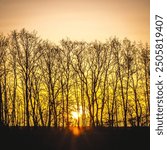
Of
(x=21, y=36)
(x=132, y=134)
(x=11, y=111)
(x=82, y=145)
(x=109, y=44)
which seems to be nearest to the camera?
(x=82, y=145)

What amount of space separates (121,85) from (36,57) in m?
7.67

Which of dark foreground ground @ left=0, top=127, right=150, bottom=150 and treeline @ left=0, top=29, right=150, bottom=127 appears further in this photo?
treeline @ left=0, top=29, right=150, bottom=127

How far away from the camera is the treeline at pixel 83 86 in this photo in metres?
31.9

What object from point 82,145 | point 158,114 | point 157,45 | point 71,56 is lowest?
point 82,145

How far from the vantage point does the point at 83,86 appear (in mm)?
33156

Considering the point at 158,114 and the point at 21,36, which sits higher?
the point at 21,36

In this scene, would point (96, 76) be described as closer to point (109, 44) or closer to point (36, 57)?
point (109, 44)

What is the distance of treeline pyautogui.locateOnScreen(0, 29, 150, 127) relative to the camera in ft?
105

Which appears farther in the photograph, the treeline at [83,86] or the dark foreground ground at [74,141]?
the treeline at [83,86]

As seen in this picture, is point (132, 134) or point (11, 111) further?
point (11, 111)

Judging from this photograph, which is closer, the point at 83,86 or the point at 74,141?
the point at 74,141

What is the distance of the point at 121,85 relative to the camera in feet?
107

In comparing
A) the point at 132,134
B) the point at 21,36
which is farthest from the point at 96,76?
the point at 132,134

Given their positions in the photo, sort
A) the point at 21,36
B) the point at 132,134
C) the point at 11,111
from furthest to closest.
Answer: the point at 11,111
the point at 21,36
the point at 132,134
